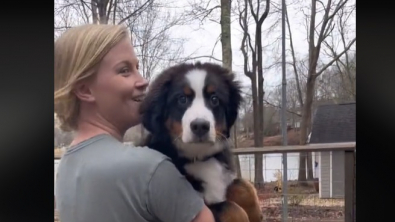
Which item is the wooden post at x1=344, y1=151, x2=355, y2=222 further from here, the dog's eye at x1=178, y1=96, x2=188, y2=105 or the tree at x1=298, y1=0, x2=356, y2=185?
the dog's eye at x1=178, y1=96, x2=188, y2=105

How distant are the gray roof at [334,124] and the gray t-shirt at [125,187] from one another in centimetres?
54

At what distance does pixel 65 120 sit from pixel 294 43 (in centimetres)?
100

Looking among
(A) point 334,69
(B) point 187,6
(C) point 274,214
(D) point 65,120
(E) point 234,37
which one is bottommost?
(C) point 274,214

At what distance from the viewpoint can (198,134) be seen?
2057 millimetres

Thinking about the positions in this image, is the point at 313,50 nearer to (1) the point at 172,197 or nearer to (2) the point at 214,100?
(2) the point at 214,100

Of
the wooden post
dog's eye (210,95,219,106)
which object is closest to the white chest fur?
dog's eye (210,95,219,106)

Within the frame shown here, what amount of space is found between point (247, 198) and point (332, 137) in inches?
16.3

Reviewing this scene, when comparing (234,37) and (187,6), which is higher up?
(187,6)

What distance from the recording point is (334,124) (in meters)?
2.15

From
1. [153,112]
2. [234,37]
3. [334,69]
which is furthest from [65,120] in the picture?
[334,69]

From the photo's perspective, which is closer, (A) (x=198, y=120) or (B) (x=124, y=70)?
(A) (x=198, y=120)

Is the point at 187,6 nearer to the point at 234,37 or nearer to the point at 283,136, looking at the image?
the point at 234,37

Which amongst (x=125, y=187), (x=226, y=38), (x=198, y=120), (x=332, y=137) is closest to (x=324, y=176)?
(x=332, y=137)

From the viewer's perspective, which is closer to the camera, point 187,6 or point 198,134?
point 198,134
